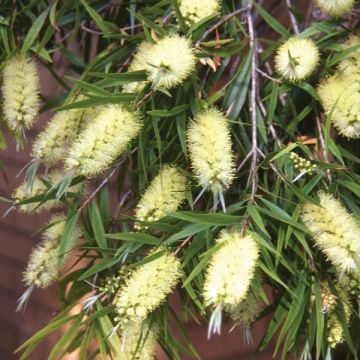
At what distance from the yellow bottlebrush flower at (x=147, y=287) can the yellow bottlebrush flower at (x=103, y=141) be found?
0.14 m

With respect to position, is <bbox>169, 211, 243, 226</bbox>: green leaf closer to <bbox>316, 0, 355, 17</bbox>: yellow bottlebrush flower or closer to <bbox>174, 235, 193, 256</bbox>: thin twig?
<bbox>174, 235, 193, 256</bbox>: thin twig

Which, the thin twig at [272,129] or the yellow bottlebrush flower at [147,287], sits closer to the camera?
the yellow bottlebrush flower at [147,287]

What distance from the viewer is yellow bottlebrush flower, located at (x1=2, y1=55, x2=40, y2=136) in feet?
2.81

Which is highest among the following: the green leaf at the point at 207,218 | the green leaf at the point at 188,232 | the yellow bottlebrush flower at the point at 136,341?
the green leaf at the point at 207,218

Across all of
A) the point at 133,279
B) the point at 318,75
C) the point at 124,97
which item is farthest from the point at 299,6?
the point at 133,279

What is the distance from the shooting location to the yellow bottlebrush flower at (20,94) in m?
0.86

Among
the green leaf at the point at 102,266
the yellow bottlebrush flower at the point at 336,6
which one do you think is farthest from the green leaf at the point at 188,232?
the yellow bottlebrush flower at the point at 336,6

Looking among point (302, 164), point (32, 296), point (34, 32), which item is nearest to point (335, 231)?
point (302, 164)

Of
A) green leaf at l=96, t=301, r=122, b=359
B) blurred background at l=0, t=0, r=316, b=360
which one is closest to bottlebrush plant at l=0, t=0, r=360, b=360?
green leaf at l=96, t=301, r=122, b=359

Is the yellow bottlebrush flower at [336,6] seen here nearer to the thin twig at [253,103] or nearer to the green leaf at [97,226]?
the thin twig at [253,103]

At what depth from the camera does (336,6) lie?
0.81m

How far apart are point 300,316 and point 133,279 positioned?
0.77 ft

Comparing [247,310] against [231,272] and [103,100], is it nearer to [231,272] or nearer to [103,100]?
[231,272]

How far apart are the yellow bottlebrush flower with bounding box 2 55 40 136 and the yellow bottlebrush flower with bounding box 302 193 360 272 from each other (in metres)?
0.42
